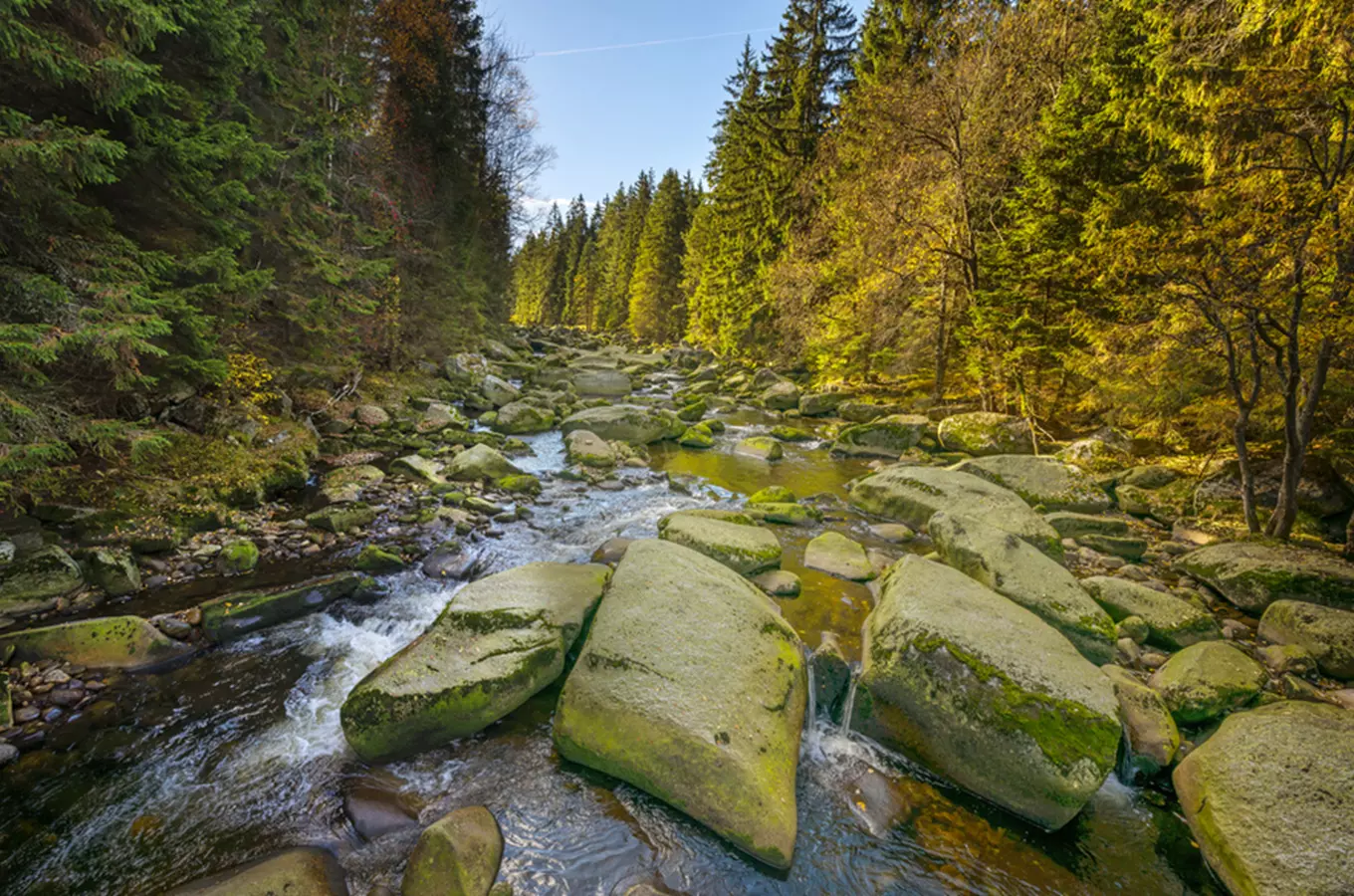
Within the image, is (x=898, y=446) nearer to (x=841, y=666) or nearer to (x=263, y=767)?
(x=841, y=666)

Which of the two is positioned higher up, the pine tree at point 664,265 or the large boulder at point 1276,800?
the pine tree at point 664,265

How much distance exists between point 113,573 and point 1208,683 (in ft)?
32.3

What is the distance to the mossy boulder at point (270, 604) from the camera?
460 centimetres

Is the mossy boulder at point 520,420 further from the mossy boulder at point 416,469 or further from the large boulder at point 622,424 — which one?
the mossy boulder at point 416,469

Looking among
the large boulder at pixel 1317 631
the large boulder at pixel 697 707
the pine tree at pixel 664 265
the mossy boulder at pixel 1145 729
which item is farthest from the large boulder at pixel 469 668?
the pine tree at pixel 664 265

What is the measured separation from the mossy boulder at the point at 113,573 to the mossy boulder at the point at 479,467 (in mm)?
4555

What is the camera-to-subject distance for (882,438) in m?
13.1

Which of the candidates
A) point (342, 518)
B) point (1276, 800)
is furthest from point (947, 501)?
point (342, 518)

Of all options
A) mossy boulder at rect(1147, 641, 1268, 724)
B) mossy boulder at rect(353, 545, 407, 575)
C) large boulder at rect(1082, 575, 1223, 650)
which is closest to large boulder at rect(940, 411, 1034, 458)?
large boulder at rect(1082, 575, 1223, 650)

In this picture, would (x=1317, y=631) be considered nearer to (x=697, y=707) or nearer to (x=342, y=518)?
(x=697, y=707)

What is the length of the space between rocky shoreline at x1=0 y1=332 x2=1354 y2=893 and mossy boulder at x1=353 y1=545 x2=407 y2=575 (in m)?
0.03

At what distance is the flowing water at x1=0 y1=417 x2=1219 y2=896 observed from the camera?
283 centimetres

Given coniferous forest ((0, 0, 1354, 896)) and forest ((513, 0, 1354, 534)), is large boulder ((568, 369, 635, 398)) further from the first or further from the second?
coniferous forest ((0, 0, 1354, 896))

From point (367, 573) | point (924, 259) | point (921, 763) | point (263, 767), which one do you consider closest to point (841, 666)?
point (921, 763)
